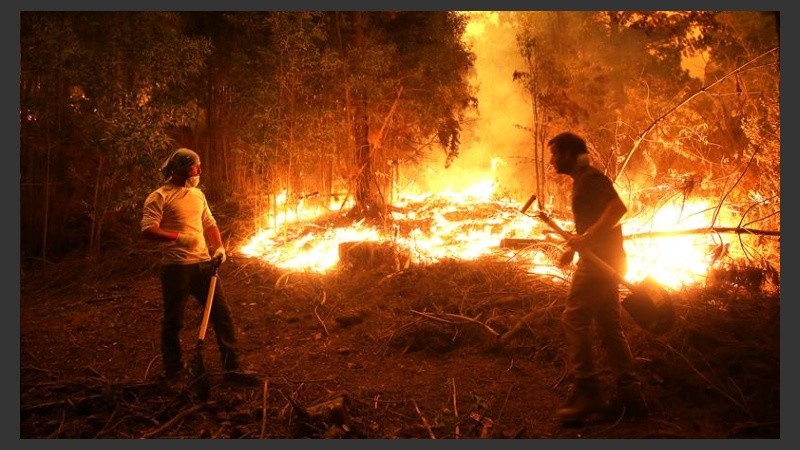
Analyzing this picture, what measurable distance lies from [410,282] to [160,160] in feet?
15.7

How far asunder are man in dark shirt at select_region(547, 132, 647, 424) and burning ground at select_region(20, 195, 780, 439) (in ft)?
0.54

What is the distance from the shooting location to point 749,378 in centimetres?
393

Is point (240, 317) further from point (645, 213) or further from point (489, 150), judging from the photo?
point (489, 150)

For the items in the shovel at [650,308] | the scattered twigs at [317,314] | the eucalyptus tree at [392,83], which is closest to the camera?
the shovel at [650,308]

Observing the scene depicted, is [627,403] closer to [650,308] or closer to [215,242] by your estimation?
[650,308]

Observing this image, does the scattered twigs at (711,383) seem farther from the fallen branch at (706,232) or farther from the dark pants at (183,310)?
the dark pants at (183,310)

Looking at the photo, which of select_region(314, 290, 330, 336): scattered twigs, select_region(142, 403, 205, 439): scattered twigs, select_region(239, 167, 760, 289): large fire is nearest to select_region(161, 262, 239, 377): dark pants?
select_region(142, 403, 205, 439): scattered twigs

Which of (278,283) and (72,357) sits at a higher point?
(278,283)

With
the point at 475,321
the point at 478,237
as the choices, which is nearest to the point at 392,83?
the point at 478,237

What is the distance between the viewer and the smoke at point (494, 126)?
2125 cm

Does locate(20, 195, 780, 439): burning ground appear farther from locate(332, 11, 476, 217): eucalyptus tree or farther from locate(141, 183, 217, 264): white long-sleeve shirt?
locate(332, 11, 476, 217): eucalyptus tree

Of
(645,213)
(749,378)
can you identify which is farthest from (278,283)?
(749,378)

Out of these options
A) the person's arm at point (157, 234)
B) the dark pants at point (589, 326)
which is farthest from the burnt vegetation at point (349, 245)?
the person's arm at point (157, 234)

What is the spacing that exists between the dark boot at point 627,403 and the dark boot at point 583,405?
0.08m
